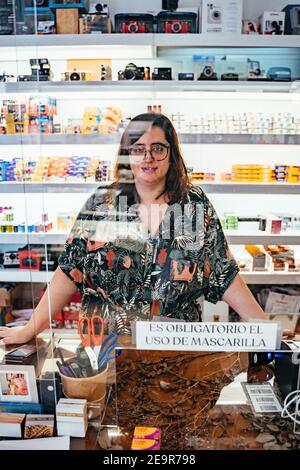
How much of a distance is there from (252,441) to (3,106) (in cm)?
140

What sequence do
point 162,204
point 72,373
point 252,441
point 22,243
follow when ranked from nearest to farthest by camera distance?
point 252,441 → point 72,373 → point 162,204 → point 22,243

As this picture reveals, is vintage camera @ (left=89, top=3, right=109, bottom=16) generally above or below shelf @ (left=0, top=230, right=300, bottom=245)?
above

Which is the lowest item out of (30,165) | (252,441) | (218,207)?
(252,441)

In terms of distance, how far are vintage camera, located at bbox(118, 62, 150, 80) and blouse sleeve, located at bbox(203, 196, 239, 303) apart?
543mm

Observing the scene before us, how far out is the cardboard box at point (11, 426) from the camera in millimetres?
1027

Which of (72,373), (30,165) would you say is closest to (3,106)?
(30,165)

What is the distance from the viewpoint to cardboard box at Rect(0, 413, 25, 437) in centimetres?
103

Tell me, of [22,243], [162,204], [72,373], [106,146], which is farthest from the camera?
[22,243]

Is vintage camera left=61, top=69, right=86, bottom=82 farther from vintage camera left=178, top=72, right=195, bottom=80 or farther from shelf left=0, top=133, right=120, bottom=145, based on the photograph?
vintage camera left=178, top=72, right=195, bottom=80

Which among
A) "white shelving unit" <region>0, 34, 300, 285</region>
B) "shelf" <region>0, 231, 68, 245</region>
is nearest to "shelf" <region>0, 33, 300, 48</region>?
"white shelving unit" <region>0, 34, 300, 285</region>

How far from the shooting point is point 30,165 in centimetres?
153

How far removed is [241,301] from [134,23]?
1129 mm

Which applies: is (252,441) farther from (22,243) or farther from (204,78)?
(204,78)

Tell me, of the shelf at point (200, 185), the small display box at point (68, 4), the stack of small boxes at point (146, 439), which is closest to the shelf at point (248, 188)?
the shelf at point (200, 185)
